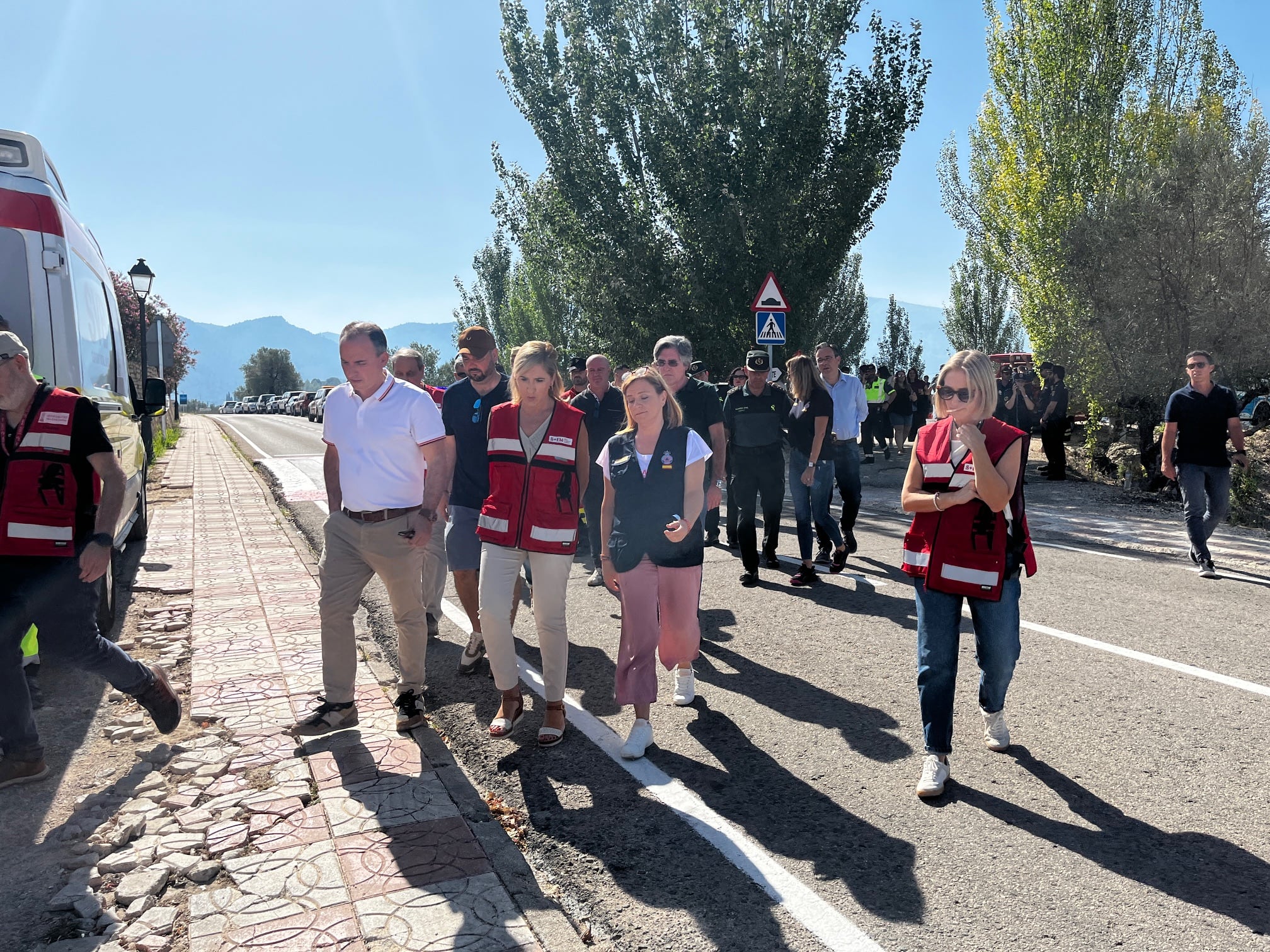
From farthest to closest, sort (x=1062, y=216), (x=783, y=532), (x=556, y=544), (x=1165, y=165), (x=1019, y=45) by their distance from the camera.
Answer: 1. (x=1019, y=45)
2. (x=1062, y=216)
3. (x=1165, y=165)
4. (x=783, y=532)
5. (x=556, y=544)

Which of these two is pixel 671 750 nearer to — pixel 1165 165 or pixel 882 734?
pixel 882 734

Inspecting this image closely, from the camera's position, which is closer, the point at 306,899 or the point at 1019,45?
the point at 306,899

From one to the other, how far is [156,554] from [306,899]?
24.0 feet

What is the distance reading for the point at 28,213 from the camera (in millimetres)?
4875

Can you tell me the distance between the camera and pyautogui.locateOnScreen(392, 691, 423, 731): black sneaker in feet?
14.8

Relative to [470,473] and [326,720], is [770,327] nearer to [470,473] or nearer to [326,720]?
[470,473]

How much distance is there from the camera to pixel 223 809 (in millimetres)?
3662

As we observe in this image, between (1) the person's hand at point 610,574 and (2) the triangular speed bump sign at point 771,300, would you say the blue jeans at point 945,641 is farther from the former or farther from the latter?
(2) the triangular speed bump sign at point 771,300

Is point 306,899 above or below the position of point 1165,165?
below

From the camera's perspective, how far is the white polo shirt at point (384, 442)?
173 inches

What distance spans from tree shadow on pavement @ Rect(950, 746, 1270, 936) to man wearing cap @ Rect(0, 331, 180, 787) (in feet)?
12.8

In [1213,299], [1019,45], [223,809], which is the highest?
[1019,45]

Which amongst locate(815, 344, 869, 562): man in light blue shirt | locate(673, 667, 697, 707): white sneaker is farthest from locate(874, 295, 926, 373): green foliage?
locate(673, 667, 697, 707): white sneaker

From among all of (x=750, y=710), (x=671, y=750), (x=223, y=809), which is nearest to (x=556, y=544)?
(x=671, y=750)
